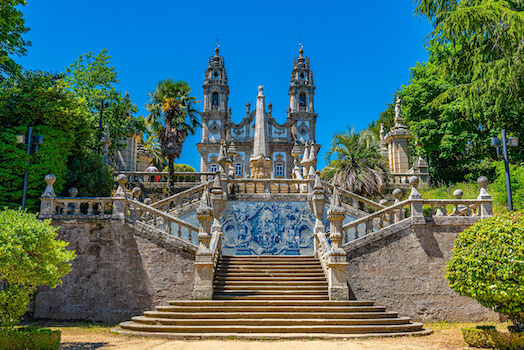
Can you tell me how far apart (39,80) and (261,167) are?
1297 cm

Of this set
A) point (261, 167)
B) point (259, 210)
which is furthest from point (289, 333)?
point (261, 167)

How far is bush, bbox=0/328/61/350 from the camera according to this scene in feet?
28.0

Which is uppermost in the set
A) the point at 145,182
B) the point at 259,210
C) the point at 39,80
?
the point at 39,80

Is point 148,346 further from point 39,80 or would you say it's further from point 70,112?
point 39,80

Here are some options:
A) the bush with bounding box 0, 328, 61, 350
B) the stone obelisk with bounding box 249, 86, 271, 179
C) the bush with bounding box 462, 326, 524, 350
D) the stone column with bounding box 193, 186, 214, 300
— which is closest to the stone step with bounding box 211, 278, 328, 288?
the stone column with bounding box 193, 186, 214, 300

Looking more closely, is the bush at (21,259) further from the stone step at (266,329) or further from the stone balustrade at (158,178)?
the stone balustrade at (158,178)

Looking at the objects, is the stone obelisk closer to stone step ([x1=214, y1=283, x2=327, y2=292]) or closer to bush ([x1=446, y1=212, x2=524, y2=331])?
stone step ([x1=214, y1=283, x2=327, y2=292])

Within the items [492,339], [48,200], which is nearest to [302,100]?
[48,200]

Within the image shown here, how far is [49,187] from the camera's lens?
1452cm

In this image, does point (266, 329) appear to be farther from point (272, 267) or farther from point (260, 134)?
point (260, 134)

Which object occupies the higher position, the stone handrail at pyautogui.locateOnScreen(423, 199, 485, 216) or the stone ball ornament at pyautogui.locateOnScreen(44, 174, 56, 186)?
the stone ball ornament at pyautogui.locateOnScreen(44, 174, 56, 186)

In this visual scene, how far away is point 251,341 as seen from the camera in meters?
10.5

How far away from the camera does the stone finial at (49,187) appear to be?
14.4 meters

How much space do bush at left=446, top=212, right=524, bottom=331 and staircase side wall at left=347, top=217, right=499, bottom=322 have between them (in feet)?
12.7
